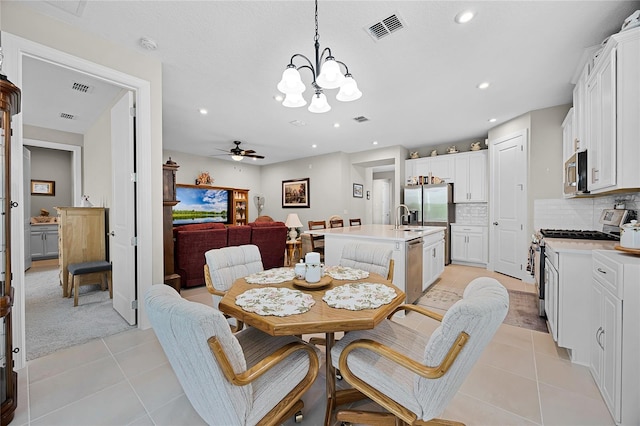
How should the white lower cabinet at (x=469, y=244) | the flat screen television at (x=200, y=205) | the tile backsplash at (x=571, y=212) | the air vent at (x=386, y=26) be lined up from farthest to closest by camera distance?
the flat screen television at (x=200, y=205), the white lower cabinet at (x=469, y=244), the tile backsplash at (x=571, y=212), the air vent at (x=386, y=26)

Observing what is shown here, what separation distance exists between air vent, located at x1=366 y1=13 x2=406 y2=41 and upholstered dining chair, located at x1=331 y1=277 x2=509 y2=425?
206 centimetres

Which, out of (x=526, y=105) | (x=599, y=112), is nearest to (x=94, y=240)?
(x=599, y=112)

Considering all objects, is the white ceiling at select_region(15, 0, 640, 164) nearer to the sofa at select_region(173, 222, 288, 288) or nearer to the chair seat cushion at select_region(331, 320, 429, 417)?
the sofa at select_region(173, 222, 288, 288)

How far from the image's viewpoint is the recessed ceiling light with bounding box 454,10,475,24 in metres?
1.99

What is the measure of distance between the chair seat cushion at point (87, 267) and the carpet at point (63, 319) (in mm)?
402

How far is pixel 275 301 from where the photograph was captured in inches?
54.8

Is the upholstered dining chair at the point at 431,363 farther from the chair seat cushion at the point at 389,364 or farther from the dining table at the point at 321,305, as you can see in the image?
the dining table at the point at 321,305

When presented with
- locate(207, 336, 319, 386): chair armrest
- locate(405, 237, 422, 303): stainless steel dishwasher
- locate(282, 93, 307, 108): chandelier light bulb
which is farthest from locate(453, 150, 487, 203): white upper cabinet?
locate(207, 336, 319, 386): chair armrest

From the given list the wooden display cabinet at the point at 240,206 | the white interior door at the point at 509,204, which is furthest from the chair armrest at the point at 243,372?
the wooden display cabinet at the point at 240,206

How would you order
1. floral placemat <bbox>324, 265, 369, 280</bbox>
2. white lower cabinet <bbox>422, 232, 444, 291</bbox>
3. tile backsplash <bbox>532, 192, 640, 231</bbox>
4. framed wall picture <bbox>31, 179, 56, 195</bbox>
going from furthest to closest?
framed wall picture <bbox>31, 179, 56, 195</bbox>, white lower cabinet <bbox>422, 232, 444, 291</bbox>, tile backsplash <bbox>532, 192, 640, 231</bbox>, floral placemat <bbox>324, 265, 369, 280</bbox>

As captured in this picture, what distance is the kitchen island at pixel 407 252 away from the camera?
9.45 feet

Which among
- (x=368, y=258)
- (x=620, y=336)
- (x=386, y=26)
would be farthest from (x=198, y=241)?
(x=620, y=336)

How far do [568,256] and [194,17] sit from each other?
3.48 meters

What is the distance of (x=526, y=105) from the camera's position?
3781 millimetres
